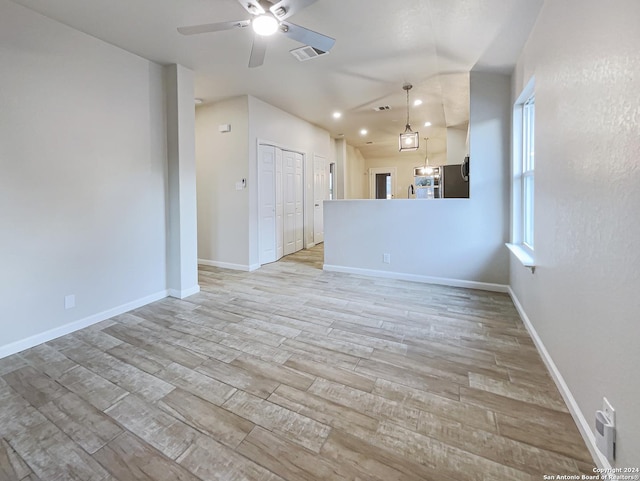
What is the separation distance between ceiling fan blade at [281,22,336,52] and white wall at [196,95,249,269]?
2639 mm

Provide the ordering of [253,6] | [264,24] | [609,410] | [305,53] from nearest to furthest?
[609,410], [253,6], [264,24], [305,53]

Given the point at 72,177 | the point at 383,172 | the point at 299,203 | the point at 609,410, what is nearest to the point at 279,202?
the point at 299,203

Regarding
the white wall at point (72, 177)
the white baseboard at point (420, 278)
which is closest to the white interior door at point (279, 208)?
the white baseboard at point (420, 278)

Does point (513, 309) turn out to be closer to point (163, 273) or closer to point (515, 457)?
point (515, 457)

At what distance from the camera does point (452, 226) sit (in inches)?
157

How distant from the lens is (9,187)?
7.79 ft

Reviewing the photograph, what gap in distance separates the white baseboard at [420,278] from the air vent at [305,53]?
2.83 meters

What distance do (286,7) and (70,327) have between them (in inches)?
126

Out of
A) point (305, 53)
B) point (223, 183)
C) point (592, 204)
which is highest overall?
point (305, 53)

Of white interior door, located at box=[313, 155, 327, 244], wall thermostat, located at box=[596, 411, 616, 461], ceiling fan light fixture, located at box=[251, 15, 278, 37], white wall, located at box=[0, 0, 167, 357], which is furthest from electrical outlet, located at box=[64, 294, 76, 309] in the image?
white interior door, located at box=[313, 155, 327, 244]

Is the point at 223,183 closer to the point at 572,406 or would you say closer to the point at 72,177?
the point at 72,177

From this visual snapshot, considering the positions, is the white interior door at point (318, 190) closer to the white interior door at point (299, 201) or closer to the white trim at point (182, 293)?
the white interior door at point (299, 201)

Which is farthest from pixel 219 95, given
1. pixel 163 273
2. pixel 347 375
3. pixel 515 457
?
pixel 515 457

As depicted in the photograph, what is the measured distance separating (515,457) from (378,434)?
0.61 m
